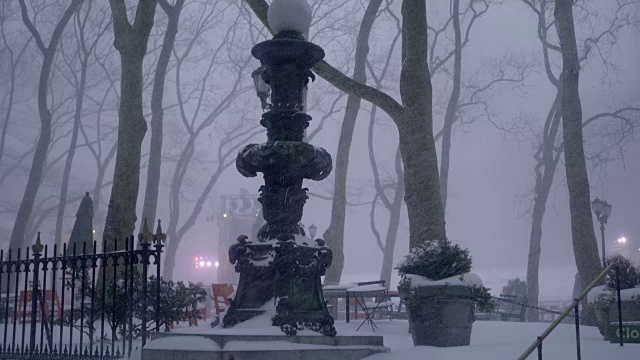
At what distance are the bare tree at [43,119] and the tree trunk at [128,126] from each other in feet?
38.8

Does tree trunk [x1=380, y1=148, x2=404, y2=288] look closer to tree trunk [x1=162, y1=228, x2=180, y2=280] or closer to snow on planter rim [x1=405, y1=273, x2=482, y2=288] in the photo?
tree trunk [x1=162, y1=228, x2=180, y2=280]

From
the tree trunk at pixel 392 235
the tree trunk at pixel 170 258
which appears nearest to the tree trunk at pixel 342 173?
the tree trunk at pixel 392 235

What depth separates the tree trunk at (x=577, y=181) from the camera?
1543 cm

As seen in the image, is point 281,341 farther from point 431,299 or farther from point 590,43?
point 590,43

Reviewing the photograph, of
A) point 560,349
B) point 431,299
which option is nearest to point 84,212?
point 431,299

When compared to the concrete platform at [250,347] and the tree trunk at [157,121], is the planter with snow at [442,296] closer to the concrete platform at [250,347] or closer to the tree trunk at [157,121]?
the concrete platform at [250,347]

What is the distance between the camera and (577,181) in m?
15.8

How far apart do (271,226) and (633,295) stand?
21.6ft

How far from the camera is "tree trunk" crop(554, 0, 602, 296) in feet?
50.6

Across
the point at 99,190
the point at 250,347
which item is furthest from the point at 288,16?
the point at 99,190

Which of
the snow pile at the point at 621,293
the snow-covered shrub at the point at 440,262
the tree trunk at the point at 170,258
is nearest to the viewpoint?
the snow-covered shrub at the point at 440,262

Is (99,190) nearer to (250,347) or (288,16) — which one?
(288,16)

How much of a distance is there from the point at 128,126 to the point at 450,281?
8.76 m

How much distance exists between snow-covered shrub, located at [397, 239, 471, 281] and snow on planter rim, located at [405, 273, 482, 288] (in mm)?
144
